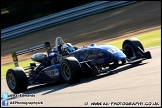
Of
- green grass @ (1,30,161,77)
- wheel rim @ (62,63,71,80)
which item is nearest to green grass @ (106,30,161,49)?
green grass @ (1,30,161,77)

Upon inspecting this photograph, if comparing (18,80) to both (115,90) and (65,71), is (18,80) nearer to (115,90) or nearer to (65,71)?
(65,71)

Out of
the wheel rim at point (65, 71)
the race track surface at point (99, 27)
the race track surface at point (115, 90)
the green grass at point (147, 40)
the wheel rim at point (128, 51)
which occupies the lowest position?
the race track surface at point (115, 90)

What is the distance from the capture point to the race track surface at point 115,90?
7164mm

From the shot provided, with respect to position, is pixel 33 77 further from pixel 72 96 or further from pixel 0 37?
pixel 0 37

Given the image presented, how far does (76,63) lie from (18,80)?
6.27 feet


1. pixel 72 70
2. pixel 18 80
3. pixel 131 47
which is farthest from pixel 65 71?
pixel 131 47

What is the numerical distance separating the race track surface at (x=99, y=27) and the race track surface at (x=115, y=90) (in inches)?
425

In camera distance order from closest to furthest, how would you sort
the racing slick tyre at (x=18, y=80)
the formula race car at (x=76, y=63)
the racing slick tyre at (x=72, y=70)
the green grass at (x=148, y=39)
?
1. the racing slick tyre at (x=72, y=70)
2. the formula race car at (x=76, y=63)
3. the racing slick tyre at (x=18, y=80)
4. the green grass at (x=148, y=39)

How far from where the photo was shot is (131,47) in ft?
37.0

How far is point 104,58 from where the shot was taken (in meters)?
10.4

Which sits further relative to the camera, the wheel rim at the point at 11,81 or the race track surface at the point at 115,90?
the wheel rim at the point at 11,81

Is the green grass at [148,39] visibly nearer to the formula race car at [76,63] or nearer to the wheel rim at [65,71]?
the formula race car at [76,63]

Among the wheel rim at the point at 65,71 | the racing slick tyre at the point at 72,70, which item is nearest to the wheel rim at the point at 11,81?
the wheel rim at the point at 65,71

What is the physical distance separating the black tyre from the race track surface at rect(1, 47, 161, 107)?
40cm
